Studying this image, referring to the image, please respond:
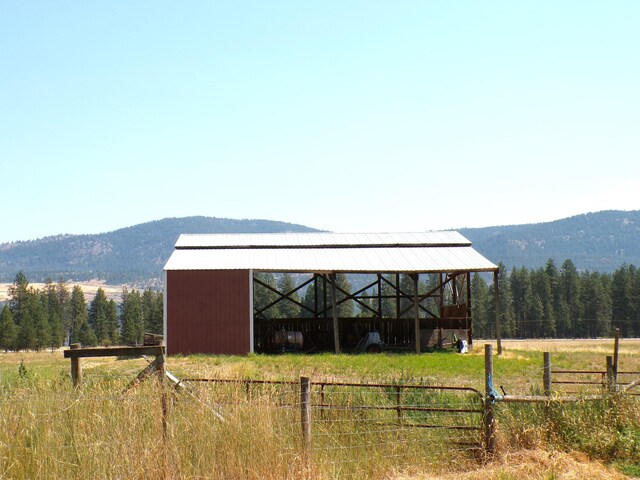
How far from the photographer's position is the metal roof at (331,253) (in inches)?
1251

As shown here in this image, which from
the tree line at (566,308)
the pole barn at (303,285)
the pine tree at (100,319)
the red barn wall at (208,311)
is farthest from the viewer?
the pine tree at (100,319)

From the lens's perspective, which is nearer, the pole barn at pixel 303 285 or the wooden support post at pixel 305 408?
the wooden support post at pixel 305 408

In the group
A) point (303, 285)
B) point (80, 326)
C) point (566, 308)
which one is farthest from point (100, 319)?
point (303, 285)

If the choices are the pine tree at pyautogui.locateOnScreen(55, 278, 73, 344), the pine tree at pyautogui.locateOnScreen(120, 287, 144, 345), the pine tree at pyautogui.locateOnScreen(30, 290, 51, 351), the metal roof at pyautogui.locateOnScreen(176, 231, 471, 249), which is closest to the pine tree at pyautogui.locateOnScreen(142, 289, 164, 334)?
the pine tree at pyautogui.locateOnScreen(120, 287, 144, 345)

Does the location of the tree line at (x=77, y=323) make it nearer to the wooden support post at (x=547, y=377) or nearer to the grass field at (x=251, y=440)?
the wooden support post at (x=547, y=377)

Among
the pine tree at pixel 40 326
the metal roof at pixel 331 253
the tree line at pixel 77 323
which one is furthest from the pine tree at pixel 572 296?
the metal roof at pixel 331 253

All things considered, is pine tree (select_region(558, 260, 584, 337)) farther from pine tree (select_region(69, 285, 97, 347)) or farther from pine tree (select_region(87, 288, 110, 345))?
pine tree (select_region(69, 285, 97, 347))

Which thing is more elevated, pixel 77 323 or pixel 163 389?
pixel 163 389

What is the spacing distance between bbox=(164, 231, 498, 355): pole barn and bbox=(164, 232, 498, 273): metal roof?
0.04 m

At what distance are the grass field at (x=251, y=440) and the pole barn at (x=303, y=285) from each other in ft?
57.3

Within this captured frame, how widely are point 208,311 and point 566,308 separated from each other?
276ft

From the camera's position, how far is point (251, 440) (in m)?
9.70

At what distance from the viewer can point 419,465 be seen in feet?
35.4

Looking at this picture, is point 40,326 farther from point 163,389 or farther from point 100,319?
point 163,389
